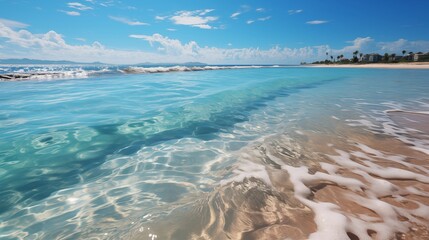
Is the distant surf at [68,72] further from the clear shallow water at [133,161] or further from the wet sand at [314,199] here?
the wet sand at [314,199]

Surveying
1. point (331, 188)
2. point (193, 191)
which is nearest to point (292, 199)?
point (331, 188)

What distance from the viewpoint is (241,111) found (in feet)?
27.0

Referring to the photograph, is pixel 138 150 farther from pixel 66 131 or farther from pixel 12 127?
pixel 12 127

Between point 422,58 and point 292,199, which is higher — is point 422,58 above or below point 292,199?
above

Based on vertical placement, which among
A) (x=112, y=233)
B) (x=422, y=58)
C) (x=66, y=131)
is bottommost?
(x=112, y=233)

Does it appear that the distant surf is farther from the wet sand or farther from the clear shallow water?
the wet sand

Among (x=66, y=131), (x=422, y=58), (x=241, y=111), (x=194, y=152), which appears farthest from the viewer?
(x=422, y=58)

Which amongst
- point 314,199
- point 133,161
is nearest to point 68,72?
point 133,161

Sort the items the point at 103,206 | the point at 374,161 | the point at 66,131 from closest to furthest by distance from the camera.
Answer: the point at 103,206
the point at 374,161
the point at 66,131

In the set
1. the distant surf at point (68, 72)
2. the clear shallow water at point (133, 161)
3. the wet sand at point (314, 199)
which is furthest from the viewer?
the distant surf at point (68, 72)

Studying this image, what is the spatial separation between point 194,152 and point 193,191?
1.44m

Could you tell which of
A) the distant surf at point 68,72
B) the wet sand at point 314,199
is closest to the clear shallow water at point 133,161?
the wet sand at point 314,199

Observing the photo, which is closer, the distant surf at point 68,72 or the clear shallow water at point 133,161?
A: the clear shallow water at point 133,161

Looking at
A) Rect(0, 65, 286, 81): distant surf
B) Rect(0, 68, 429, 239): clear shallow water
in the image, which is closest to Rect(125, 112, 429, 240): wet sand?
Rect(0, 68, 429, 239): clear shallow water
